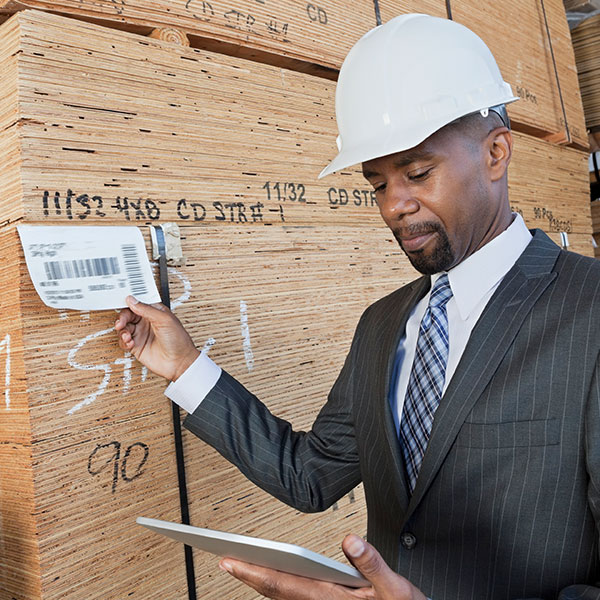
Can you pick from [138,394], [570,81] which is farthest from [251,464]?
[570,81]

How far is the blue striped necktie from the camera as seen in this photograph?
1.07m

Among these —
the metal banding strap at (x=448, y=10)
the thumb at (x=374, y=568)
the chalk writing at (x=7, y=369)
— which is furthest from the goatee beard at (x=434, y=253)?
the metal banding strap at (x=448, y=10)

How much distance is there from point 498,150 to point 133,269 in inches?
25.8

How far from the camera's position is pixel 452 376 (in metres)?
1.02

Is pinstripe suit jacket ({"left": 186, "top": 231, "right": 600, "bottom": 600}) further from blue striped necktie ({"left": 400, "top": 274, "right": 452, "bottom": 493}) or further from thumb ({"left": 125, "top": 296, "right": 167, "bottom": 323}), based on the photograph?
thumb ({"left": 125, "top": 296, "right": 167, "bottom": 323})

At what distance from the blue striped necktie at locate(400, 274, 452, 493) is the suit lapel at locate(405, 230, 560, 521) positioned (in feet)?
0.22

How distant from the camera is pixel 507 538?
943 millimetres

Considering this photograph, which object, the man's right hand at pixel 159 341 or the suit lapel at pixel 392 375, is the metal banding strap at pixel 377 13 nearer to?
the suit lapel at pixel 392 375

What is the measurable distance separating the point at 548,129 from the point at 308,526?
163 cm

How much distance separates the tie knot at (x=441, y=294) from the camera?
116cm

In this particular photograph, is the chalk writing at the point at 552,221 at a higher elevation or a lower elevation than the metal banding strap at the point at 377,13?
lower

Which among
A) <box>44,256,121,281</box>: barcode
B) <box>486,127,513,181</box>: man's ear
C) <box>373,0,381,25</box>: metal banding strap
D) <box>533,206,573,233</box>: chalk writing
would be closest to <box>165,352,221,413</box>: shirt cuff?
<box>44,256,121,281</box>: barcode

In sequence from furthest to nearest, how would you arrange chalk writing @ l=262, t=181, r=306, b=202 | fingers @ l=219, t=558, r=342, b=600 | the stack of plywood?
1. chalk writing @ l=262, t=181, r=306, b=202
2. the stack of plywood
3. fingers @ l=219, t=558, r=342, b=600

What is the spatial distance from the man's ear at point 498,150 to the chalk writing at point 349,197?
0.49 meters
